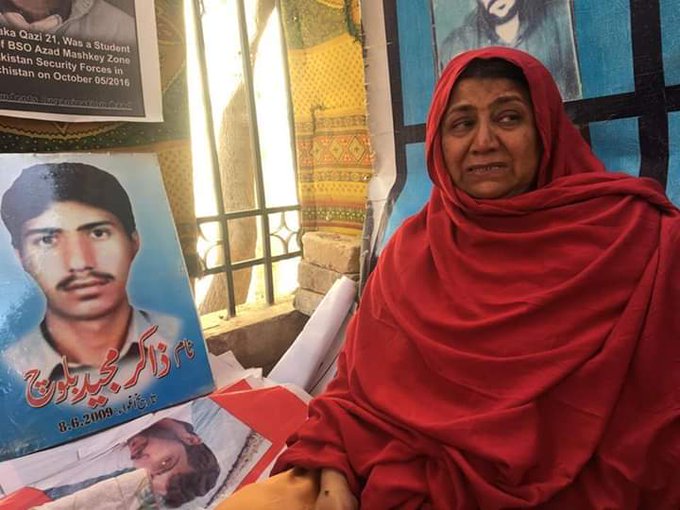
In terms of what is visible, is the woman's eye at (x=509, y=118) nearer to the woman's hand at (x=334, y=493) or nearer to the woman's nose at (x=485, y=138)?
the woman's nose at (x=485, y=138)

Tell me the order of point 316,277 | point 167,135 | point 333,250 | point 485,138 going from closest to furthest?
point 485,138 < point 167,135 < point 333,250 < point 316,277

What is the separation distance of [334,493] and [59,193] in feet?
3.56

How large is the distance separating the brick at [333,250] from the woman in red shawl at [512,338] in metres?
0.78

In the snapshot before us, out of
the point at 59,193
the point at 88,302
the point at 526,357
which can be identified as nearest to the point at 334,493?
the point at 526,357

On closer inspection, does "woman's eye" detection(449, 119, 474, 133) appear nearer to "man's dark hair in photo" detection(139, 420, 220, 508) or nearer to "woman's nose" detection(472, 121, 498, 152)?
"woman's nose" detection(472, 121, 498, 152)

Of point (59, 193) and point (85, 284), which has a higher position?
point (59, 193)

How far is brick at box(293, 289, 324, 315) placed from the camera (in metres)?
2.12

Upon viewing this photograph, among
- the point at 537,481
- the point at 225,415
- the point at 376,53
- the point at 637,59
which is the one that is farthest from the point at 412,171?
the point at 537,481

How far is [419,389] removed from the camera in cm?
100

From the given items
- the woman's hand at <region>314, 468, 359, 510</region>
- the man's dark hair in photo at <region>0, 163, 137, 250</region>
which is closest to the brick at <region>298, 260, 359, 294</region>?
the man's dark hair in photo at <region>0, 163, 137, 250</region>

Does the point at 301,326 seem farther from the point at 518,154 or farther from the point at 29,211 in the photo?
the point at 518,154

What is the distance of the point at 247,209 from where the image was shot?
7.08 ft

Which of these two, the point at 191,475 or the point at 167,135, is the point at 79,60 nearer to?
the point at 167,135

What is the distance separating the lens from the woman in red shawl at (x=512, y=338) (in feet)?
2.78
